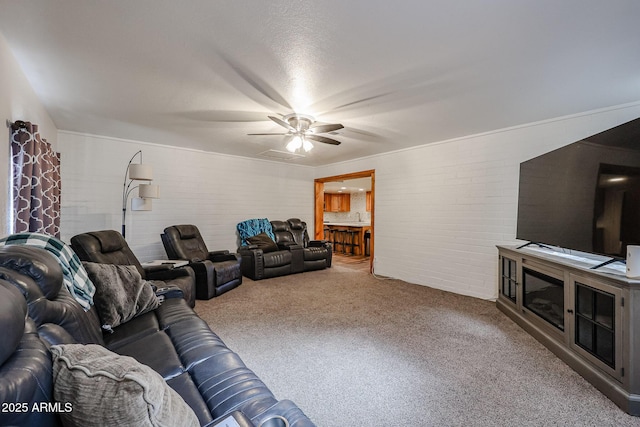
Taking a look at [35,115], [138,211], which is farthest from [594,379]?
[138,211]

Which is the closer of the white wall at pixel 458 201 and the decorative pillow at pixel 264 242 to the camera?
the white wall at pixel 458 201

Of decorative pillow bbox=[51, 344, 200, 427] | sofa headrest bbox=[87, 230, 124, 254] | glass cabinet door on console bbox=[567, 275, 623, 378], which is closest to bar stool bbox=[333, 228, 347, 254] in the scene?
sofa headrest bbox=[87, 230, 124, 254]

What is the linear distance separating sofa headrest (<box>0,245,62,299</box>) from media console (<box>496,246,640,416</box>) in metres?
3.30

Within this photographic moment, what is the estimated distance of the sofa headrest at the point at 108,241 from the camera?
277 centimetres

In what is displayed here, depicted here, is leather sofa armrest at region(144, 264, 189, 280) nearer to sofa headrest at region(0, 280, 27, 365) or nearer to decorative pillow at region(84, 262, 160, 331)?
decorative pillow at region(84, 262, 160, 331)

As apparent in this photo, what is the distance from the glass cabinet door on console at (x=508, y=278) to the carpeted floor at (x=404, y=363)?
283 mm

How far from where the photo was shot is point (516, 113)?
10.5 feet

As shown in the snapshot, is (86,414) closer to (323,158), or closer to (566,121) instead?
(566,121)

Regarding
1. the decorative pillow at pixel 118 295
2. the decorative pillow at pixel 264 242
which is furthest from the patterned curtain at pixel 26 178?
the decorative pillow at pixel 264 242

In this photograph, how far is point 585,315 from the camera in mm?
2164

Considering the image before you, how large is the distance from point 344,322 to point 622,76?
3.39m

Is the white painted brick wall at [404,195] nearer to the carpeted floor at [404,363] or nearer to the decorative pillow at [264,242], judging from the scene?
the decorative pillow at [264,242]

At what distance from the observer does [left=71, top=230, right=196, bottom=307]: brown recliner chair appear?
8.38ft

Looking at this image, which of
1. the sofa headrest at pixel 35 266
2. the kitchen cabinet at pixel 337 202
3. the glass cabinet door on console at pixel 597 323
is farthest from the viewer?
the kitchen cabinet at pixel 337 202
